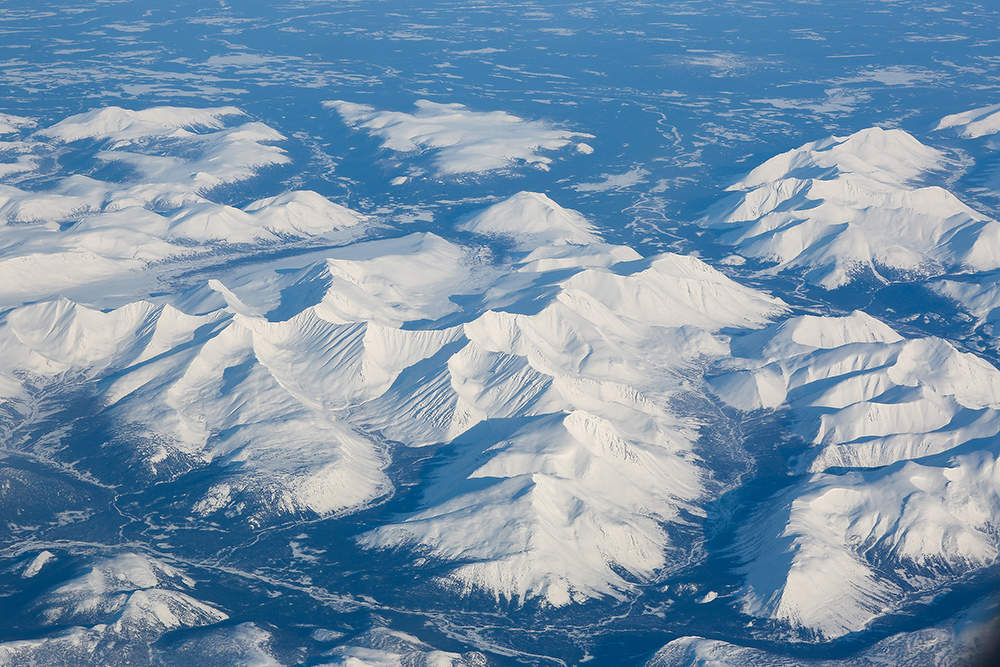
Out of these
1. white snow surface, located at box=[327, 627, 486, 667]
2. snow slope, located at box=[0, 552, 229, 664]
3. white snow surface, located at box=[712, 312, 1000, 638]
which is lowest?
white snow surface, located at box=[712, 312, 1000, 638]

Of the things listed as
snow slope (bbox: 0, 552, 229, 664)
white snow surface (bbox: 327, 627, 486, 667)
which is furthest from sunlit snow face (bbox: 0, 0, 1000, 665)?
white snow surface (bbox: 327, 627, 486, 667)

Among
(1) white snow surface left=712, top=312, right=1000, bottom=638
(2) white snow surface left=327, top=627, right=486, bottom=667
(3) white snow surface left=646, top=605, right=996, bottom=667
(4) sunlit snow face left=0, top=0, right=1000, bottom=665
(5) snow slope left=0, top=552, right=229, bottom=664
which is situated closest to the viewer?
(5) snow slope left=0, top=552, right=229, bottom=664

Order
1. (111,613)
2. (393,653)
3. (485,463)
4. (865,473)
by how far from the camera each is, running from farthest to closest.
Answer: (865,473), (485,463), (111,613), (393,653)

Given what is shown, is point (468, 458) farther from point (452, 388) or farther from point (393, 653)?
point (393, 653)

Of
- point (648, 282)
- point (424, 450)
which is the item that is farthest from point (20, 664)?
point (648, 282)

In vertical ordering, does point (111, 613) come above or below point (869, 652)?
above

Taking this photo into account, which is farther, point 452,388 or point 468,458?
point 452,388

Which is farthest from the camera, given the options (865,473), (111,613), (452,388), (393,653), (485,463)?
(452,388)

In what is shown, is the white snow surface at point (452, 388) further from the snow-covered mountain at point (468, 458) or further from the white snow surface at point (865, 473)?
the white snow surface at point (865, 473)

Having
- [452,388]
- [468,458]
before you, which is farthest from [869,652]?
[452,388]

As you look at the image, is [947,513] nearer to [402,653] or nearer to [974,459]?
[974,459]

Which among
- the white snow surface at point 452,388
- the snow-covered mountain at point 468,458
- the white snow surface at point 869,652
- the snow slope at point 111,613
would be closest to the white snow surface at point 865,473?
the snow-covered mountain at point 468,458

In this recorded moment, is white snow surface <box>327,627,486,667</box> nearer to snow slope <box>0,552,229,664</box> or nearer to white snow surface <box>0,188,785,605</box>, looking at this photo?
white snow surface <box>0,188,785,605</box>
